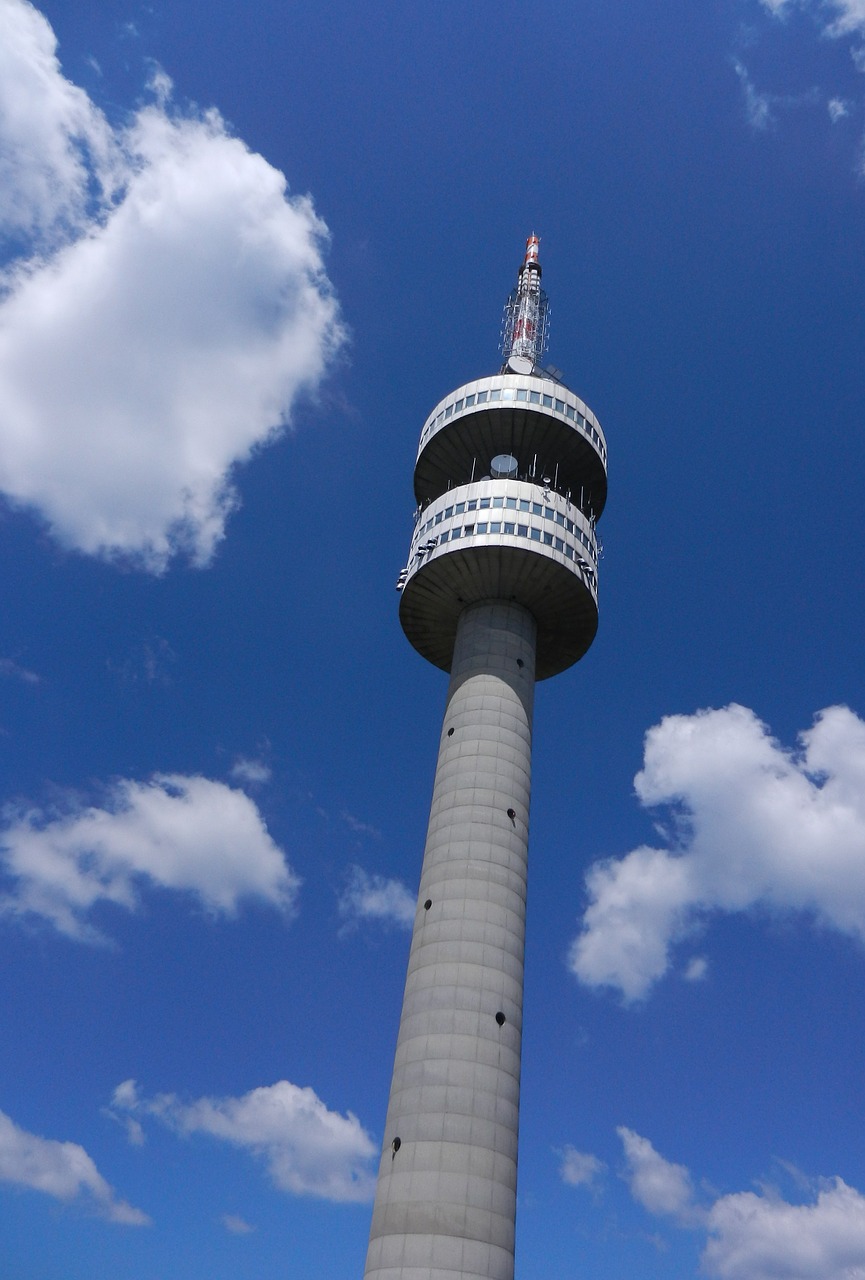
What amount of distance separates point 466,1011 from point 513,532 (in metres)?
27.7

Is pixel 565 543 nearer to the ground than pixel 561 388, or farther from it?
nearer to the ground

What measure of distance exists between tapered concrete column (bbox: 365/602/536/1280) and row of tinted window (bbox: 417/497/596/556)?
8388 millimetres

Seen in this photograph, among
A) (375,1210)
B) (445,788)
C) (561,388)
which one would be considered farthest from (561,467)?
(375,1210)

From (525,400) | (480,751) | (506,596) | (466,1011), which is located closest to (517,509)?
(506,596)

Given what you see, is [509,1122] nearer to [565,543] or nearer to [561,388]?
[565,543]

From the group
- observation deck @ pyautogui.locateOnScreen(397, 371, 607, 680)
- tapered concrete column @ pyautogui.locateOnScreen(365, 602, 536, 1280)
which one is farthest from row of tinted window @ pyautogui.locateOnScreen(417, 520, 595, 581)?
tapered concrete column @ pyautogui.locateOnScreen(365, 602, 536, 1280)

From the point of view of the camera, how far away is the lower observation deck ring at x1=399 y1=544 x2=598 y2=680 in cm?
5644

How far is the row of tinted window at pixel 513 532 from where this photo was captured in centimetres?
5644

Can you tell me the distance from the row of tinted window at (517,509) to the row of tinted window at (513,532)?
1.15 m

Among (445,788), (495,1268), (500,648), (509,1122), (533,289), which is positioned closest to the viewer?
(495,1268)

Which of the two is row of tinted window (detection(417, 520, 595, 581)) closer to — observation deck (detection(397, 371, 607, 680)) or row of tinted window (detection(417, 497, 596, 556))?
observation deck (detection(397, 371, 607, 680))

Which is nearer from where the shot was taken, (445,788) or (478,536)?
(445,788)

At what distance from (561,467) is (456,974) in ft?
117

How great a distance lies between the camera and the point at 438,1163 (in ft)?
127
